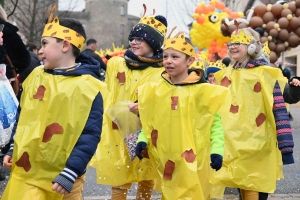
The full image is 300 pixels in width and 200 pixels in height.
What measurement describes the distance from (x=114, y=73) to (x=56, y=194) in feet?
5.49

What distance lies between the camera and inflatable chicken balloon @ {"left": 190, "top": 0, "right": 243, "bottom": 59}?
445 inches

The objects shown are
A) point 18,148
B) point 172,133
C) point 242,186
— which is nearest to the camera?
point 18,148

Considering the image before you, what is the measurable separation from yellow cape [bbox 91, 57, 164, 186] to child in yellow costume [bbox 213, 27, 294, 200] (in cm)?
85

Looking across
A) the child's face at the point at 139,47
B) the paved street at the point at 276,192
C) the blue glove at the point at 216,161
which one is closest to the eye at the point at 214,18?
the paved street at the point at 276,192

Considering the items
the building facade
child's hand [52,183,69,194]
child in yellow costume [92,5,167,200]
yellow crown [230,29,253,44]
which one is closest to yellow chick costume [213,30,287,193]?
yellow crown [230,29,253,44]

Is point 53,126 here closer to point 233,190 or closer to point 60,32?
point 60,32

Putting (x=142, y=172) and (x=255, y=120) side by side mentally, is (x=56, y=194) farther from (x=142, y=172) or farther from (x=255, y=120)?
(x=255, y=120)

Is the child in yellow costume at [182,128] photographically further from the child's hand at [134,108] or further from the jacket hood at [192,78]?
the child's hand at [134,108]

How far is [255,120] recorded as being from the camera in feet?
14.7

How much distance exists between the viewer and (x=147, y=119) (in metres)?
3.60

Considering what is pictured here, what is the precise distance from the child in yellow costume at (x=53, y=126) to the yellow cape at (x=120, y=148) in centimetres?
122

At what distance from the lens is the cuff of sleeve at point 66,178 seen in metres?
2.67

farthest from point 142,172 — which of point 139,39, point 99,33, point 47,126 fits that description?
point 99,33

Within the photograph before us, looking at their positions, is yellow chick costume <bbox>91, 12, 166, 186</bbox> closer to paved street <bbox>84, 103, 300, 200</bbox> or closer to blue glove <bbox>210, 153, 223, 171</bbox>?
blue glove <bbox>210, 153, 223, 171</bbox>
